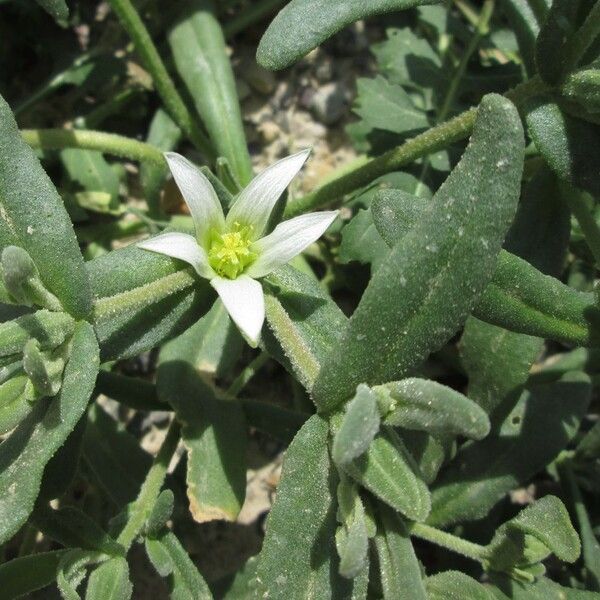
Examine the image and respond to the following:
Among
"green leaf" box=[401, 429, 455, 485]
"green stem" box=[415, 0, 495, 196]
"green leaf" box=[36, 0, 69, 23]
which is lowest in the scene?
"green leaf" box=[401, 429, 455, 485]

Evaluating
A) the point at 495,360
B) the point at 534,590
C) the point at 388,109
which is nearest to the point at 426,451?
the point at 495,360

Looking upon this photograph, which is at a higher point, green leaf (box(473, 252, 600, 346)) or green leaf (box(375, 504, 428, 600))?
green leaf (box(473, 252, 600, 346))

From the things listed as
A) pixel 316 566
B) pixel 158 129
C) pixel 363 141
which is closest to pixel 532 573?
pixel 316 566

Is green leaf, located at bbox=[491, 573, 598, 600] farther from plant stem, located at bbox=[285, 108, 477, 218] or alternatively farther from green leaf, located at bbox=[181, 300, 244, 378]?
plant stem, located at bbox=[285, 108, 477, 218]

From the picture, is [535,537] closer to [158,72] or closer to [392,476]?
[392,476]

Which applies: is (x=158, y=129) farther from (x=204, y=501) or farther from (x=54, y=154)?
(x=204, y=501)

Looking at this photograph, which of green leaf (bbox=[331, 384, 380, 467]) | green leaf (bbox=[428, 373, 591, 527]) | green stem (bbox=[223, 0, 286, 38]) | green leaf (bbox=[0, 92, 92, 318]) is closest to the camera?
green leaf (bbox=[331, 384, 380, 467])

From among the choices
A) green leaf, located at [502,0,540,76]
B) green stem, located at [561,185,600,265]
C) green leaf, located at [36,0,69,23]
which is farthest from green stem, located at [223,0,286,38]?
green stem, located at [561,185,600,265]

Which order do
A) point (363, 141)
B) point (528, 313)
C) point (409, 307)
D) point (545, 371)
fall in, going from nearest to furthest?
point (409, 307)
point (528, 313)
point (545, 371)
point (363, 141)
